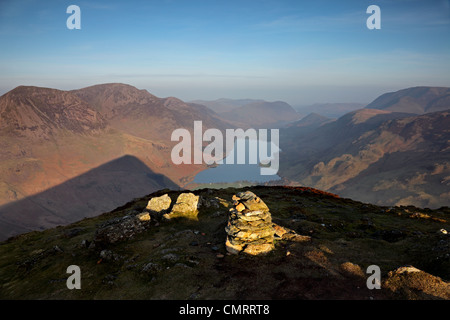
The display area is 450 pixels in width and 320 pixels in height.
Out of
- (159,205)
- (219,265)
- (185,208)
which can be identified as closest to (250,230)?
(219,265)

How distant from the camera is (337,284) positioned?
69.7ft

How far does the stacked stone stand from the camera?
26922 millimetres

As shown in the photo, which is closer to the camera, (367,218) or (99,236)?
(99,236)

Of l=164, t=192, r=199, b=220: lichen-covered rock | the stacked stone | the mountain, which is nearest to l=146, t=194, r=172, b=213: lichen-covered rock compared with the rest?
the mountain

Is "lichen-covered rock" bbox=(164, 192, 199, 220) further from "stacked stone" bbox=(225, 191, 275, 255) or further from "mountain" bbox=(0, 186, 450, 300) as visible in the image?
"stacked stone" bbox=(225, 191, 275, 255)

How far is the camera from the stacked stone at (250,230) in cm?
2692

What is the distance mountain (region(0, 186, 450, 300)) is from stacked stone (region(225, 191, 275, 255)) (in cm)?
97

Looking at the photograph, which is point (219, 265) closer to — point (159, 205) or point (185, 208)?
point (185, 208)

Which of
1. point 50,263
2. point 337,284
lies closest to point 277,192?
point 337,284

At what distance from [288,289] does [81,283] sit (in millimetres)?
19768

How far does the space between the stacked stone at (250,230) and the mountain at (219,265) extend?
3.17 ft

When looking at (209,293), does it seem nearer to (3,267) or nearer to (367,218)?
(3,267)

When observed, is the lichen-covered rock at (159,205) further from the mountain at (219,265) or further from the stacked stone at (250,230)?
the stacked stone at (250,230)

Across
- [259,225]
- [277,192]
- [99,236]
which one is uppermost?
[259,225]
